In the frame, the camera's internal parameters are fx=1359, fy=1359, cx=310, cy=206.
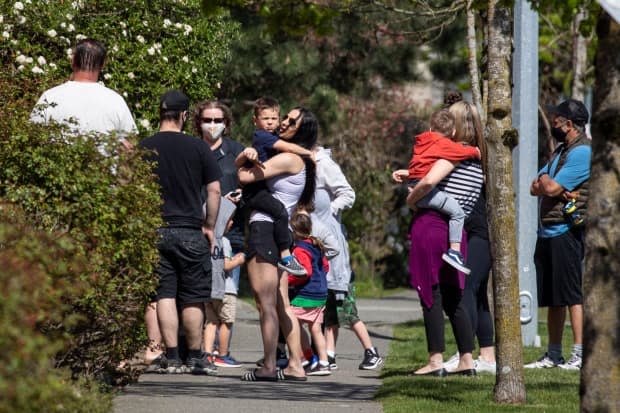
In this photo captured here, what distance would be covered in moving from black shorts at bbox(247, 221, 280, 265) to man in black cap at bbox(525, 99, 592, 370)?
2370 mm

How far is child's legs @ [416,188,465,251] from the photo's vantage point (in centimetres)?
900

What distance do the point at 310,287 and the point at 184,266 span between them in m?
1.26

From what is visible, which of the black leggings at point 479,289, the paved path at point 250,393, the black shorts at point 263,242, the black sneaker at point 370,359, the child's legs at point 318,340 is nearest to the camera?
the paved path at point 250,393

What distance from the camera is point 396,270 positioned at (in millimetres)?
25281

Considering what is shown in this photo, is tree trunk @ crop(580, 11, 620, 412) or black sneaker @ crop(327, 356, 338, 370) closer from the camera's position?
tree trunk @ crop(580, 11, 620, 412)

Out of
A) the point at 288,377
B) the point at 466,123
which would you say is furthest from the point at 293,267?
→ the point at 466,123

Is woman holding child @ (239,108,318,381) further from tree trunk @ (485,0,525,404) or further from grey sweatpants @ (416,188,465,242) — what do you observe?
tree trunk @ (485,0,525,404)

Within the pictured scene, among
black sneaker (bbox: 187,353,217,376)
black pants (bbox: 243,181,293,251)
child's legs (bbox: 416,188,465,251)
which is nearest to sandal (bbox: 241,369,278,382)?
black sneaker (bbox: 187,353,217,376)

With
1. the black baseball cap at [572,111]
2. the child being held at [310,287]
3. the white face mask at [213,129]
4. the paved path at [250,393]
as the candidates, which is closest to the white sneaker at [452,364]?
the paved path at [250,393]

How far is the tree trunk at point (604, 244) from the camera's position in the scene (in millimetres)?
Result: 5398

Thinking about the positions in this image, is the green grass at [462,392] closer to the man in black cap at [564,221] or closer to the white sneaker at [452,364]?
the white sneaker at [452,364]

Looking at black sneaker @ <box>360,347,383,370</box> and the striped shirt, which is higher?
the striped shirt

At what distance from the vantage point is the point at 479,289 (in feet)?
32.0

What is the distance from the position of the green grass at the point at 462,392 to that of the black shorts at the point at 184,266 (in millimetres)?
1381
